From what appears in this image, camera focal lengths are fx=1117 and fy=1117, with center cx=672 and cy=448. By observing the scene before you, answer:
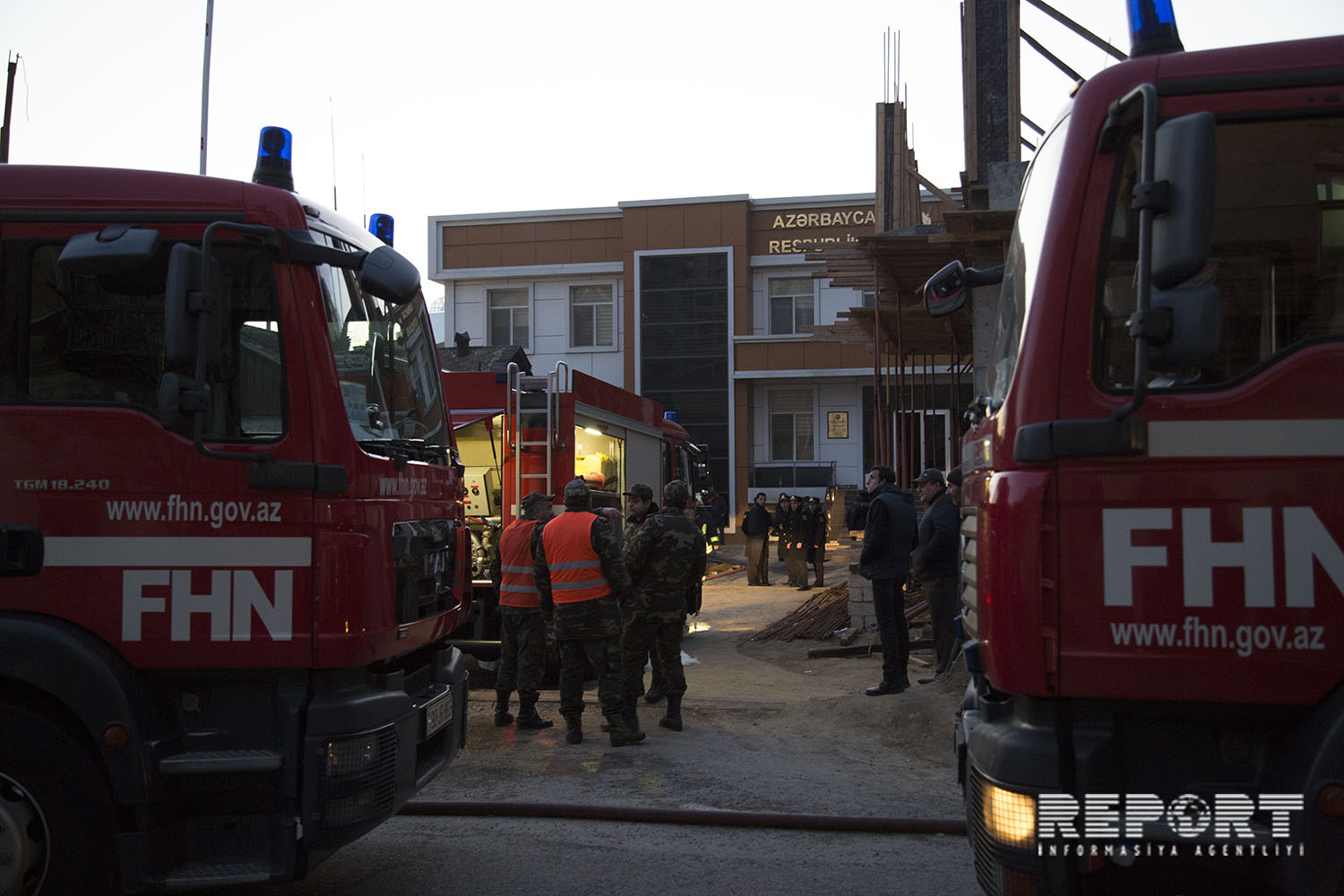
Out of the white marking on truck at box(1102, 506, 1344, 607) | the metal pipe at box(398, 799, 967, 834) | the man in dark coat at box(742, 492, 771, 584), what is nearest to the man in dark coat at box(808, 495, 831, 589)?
the man in dark coat at box(742, 492, 771, 584)

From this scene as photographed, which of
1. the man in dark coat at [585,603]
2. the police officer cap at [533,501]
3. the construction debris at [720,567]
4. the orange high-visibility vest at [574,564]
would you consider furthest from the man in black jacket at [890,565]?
the construction debris at [720,567]

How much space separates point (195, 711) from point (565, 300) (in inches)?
1309

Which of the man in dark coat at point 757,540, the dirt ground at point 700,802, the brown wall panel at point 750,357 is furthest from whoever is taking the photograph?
the brown wall panel at point 750,357

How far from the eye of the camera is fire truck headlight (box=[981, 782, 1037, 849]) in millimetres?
3135

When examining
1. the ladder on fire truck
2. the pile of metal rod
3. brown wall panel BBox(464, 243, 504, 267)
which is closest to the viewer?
the ladder on fire truck

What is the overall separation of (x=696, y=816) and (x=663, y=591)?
2707 mm

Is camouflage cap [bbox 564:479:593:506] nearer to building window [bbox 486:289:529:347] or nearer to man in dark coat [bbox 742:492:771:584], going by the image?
man in dark coat [bbox 742:492:771:584]

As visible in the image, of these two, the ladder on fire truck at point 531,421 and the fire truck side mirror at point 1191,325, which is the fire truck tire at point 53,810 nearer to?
the fire truck side mirror at point 1191,325

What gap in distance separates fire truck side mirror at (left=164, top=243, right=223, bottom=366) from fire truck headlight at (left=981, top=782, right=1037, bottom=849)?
295cm

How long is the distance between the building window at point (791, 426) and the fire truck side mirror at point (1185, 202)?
3259 centimetres

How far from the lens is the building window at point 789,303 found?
35.7 metres

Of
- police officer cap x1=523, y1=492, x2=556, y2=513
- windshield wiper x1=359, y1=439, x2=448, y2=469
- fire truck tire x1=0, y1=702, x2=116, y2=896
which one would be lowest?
fire truck tire x1=0, y1=702, x2=116, y2=896

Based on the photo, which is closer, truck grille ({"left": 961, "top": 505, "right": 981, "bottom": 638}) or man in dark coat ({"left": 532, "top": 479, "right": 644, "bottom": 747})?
truck grille ({"left": 961, "top": 505, "right": 981, "bottom": 638})

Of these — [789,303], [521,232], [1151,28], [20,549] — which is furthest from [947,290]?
[521,232]
